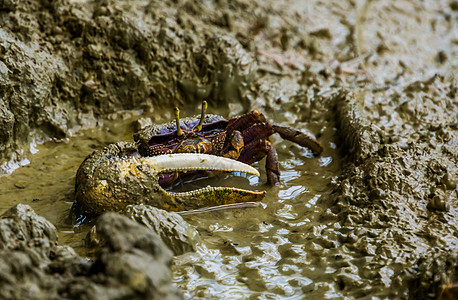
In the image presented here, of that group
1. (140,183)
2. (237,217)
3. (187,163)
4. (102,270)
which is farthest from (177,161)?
(102,270)

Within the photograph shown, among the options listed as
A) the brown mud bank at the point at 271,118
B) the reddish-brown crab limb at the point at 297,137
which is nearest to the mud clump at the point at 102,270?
the brown mud bank at the point at 271,118

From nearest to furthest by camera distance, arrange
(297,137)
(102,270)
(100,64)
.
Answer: (102,270), (297,137), (100,64)

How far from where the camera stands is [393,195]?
3666 millimetres

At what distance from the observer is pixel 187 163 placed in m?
3.62

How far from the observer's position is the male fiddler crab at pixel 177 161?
3467 mm

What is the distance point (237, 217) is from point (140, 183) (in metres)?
0.76

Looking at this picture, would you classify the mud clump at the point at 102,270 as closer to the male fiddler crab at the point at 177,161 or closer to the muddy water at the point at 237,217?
the muddy water at the point at 237,217

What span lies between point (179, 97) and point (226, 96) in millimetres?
487

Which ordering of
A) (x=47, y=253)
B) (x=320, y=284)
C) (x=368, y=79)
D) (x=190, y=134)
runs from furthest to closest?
(x=368, y=79) → (x=190, y=134) → (x=320, y=284) → (x=47, y=253)

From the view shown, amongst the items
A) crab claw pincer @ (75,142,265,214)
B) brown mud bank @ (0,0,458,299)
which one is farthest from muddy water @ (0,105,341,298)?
crab claw pincer @ (75,142,265,214)

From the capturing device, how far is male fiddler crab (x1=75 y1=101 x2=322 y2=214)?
3467mm

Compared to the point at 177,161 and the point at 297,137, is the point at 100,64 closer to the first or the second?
the point at 177,161

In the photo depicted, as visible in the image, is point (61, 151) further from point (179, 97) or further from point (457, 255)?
point (457, 255)

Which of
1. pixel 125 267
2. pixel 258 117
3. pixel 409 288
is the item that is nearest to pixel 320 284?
pixel 409 288
